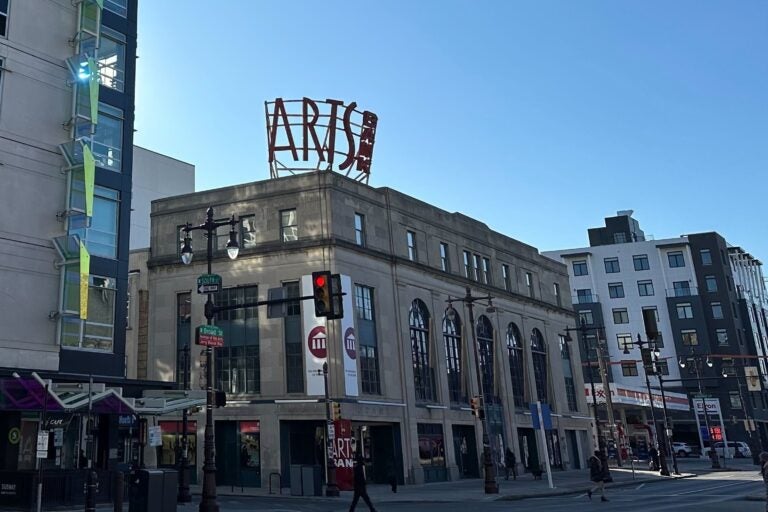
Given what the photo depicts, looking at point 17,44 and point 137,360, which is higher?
point 17,44

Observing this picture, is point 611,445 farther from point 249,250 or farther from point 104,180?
point 104,180

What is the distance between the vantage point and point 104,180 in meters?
31.7

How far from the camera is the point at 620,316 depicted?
9956cm

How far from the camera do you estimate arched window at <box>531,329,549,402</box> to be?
2413 inches

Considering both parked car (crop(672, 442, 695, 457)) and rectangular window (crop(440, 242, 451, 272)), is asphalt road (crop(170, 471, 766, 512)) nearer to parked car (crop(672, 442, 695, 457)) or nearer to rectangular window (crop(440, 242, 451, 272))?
rectangular window (crop(440, 242, 451, 272))

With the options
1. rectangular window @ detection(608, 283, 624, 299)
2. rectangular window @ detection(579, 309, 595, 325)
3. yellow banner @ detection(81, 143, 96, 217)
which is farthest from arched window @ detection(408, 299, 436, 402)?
rectangular window @ detection(608, 283, 624, 299)

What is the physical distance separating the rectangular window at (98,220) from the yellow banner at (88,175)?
74 centimetres

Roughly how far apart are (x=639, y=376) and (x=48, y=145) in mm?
83633

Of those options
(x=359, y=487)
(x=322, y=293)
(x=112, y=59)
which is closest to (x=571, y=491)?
(x=359, y=487)

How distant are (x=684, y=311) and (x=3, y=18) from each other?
8815 cm

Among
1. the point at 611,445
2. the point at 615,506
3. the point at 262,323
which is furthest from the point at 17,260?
the point at 611,445

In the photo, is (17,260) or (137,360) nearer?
(17,260)

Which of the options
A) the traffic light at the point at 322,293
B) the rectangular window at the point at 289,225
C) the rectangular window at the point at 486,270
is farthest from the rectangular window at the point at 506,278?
the traffic light at the point at 322,293

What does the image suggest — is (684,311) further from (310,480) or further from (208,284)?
(208,284)
